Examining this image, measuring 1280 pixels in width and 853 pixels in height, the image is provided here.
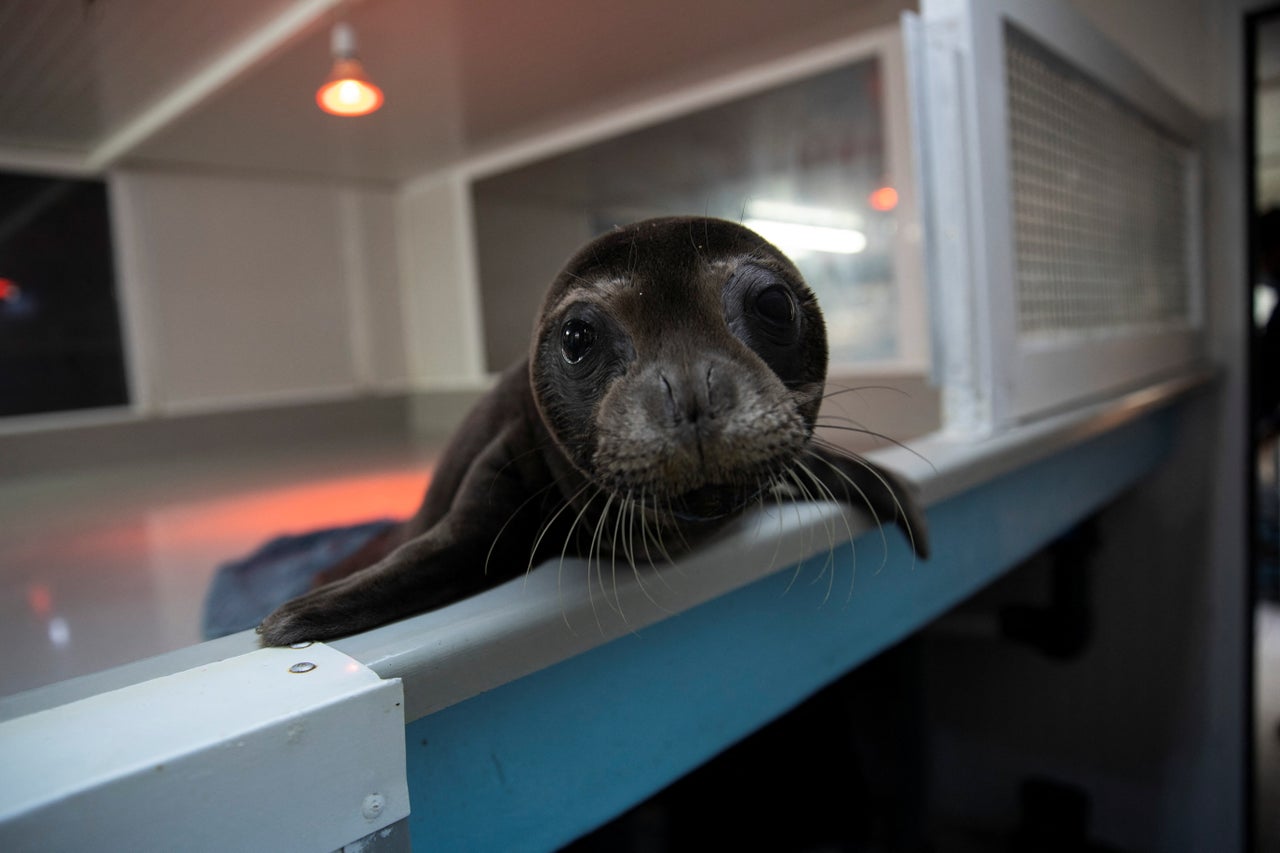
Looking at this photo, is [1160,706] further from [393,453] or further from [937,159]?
[393,453]

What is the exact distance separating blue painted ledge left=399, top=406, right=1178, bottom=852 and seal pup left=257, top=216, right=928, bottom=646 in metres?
0.11

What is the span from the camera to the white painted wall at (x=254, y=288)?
4164 millimetres

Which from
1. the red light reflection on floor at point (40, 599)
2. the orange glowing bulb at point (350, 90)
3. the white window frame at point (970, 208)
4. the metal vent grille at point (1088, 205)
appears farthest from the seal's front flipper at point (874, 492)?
the orange glowing bulb at point (350, 90)

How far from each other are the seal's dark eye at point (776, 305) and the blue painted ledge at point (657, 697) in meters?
0.32

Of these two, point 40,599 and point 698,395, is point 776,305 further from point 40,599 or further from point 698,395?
point 40,599

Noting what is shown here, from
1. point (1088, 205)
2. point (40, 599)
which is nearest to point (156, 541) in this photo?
point (40, 599)

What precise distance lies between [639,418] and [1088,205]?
1.69 meters

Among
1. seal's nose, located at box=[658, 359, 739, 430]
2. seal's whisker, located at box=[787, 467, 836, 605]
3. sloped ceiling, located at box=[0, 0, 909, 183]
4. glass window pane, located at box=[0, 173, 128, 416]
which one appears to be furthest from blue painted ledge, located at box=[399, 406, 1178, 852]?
glass window pane, located at box=[0, 173, 128, 416]

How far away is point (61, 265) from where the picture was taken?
12.9ft

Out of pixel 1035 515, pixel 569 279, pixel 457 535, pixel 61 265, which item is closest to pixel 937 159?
pixel 1035 515

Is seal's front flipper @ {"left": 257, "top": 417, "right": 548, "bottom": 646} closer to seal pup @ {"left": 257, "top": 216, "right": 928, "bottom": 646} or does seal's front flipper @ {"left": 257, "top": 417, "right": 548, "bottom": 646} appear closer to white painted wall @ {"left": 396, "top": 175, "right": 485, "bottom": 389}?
seal pup @ {"left": 257, "top": 216, "right": 928, "bottom": 646}

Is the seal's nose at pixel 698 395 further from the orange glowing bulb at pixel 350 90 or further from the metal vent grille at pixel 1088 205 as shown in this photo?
the orange glowing bulb at pixel 350 90

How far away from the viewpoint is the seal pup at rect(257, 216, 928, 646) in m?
0.54

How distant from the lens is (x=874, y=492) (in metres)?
0.93
